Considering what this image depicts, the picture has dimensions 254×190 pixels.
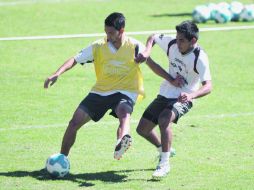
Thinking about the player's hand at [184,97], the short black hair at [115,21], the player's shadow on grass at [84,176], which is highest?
the short black hair at [115,21]

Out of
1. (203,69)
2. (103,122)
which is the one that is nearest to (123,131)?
(203,69)

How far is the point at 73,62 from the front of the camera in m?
10.6

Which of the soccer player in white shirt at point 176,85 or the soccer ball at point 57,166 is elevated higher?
the soccer player in white shirt at point 176,85

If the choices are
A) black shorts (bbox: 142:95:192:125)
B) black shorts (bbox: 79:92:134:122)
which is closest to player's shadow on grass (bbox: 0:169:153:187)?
black shorts (bbox: 79:92:134:122)

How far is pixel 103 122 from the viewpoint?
13.8 metres

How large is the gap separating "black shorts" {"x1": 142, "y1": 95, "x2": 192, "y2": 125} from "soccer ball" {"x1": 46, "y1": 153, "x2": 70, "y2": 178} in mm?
1360

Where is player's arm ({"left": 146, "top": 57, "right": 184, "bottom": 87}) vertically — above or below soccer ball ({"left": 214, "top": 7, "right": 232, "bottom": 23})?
below

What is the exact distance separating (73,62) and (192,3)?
2001 centimetres

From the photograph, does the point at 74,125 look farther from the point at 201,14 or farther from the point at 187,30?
the point at 201,14

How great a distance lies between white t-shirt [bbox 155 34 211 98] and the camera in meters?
10.5

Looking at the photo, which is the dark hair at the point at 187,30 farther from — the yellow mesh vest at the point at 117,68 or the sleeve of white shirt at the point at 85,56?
the sleeve of white shirt at the point at 85,56

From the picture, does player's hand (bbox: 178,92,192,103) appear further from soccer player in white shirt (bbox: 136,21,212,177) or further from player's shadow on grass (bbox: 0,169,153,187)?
player's shadow on grass (bbox: 0,169,153,187)

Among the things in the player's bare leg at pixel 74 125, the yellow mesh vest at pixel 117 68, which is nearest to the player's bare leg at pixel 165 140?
the yellow mesh vest at pixel 117 68

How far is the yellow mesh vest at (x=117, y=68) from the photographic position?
10648 millimetres
